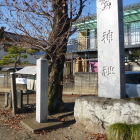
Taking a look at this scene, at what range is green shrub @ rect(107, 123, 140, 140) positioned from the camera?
13.1ft

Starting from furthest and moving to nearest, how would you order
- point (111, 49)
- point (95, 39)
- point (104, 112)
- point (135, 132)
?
point (95, 39), point (111, 49), point (104, 112), point (135, 132)

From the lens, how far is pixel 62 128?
5.63 m

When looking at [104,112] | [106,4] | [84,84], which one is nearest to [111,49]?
[106,4]

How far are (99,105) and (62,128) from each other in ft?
5.09

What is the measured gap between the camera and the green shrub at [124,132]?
13.1ft

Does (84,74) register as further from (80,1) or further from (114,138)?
(114,138)

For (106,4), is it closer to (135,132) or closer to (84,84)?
(135,132)

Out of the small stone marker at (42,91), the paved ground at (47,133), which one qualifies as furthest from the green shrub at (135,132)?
the small stone marker at (42,91)

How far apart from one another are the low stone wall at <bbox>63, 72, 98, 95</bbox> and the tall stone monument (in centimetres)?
756

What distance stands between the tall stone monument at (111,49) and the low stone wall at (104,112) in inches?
14.5

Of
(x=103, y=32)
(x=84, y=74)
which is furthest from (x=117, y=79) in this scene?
(x=84, y=74)

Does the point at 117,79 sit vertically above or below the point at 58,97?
above

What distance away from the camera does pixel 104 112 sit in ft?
15.8

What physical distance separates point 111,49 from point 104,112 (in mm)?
1794
